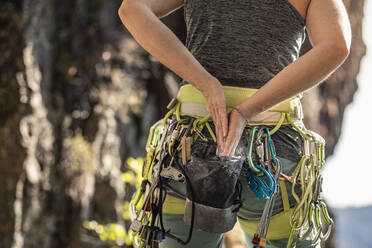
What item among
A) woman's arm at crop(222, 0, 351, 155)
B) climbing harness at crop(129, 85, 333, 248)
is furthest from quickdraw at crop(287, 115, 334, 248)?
woman's arm at crop(222, 0, 351, 155)

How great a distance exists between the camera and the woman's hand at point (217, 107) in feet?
Answer: 3.16

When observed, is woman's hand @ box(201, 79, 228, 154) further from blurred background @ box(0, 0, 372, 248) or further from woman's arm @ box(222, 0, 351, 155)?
blurred background @ box(0, 0, 372, 248)

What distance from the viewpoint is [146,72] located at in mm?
4836

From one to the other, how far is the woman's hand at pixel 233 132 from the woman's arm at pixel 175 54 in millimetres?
13

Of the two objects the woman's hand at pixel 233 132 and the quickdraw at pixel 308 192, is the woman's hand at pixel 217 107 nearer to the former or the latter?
the woman's hand at pixel 233 132

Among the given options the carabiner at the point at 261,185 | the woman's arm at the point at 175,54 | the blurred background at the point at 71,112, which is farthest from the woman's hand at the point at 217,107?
the blurred background at the point at 71,112

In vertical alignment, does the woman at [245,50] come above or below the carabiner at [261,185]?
above

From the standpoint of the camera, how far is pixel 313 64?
0.92 m

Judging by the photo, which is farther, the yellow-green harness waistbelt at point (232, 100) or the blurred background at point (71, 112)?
the blurred background at point (71, 112)

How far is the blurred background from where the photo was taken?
158 inches

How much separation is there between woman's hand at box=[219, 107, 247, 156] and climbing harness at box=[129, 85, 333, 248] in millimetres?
31

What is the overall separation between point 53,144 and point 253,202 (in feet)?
11.8

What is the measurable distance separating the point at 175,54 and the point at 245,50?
0.64ft

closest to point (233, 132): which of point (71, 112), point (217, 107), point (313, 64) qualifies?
point (217, 107)
